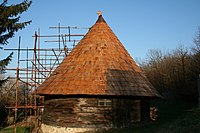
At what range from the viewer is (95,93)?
44.6 ft

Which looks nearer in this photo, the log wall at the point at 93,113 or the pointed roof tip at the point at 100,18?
the log wall at the point at 93,113

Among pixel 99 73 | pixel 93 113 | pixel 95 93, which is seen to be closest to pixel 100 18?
pixel 99 73

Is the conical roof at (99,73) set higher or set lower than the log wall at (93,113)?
higher

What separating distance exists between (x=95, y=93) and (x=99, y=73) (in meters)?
1.60

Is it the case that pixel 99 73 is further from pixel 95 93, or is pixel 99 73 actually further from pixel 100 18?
pixel 100 18

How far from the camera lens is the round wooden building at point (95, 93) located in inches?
547

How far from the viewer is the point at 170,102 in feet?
108

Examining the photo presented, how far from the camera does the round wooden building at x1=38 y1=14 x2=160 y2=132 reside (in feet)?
45.6

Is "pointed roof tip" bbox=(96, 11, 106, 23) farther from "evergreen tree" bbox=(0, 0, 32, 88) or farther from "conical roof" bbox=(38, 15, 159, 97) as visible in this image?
"evergreen tree" bbox=(0, 0, 32, 88)

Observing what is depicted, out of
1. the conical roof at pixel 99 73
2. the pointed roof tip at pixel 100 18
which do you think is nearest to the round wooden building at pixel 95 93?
the conical roof at pixel 99 73

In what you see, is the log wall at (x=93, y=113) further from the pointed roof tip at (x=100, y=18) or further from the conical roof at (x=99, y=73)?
the pointed roof tip at (x=100, y=18)

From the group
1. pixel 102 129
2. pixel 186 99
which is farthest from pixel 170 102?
pixel 102 129

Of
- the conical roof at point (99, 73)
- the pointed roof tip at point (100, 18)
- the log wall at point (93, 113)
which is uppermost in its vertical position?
the pointed roof tip at point (100, 18)

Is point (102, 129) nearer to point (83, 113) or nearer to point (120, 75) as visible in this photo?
point (83, 113)
